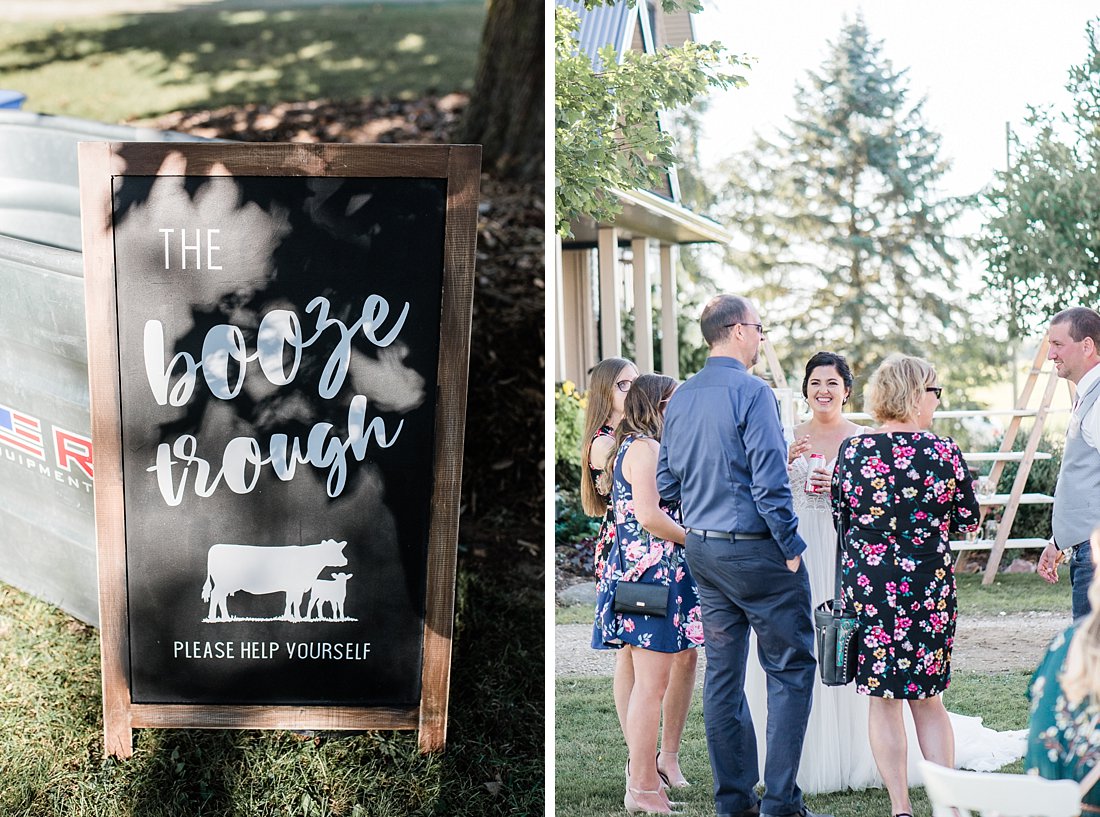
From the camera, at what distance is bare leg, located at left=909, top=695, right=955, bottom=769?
123 inches

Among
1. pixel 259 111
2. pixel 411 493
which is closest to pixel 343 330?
pixel 411 493

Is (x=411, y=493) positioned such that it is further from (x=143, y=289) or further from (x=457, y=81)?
(x=457, y=81)

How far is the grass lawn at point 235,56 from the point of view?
26.4 feet

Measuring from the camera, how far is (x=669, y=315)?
11.8 feet

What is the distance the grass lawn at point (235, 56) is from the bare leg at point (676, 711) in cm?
572

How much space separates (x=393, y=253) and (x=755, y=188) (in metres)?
1.15

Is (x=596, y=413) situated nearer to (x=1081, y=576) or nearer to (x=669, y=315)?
(x=669, y=315)

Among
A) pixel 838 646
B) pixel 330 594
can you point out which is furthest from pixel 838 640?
pixel 330 594

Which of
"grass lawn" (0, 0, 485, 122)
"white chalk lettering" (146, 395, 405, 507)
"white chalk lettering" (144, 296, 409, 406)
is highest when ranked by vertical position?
"grass lawn" (0, 0, 485, 122)

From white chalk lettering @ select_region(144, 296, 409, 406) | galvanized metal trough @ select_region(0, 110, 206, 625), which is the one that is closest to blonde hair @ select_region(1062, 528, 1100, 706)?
white chalk lettering @ select_region(144, 296, 409, 406)

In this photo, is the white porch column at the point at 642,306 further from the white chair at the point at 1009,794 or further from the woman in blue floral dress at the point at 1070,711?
the white chair at the point at 1009,794

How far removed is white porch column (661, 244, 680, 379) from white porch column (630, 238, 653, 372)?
0.04 metres

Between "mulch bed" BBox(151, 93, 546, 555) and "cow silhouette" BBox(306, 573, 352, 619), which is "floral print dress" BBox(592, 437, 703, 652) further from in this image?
"mulch bed" BBox(151, 93, 546, 555)

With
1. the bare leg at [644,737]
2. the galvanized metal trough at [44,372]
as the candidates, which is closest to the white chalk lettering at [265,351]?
the galvanized metal trough at [44,372]
